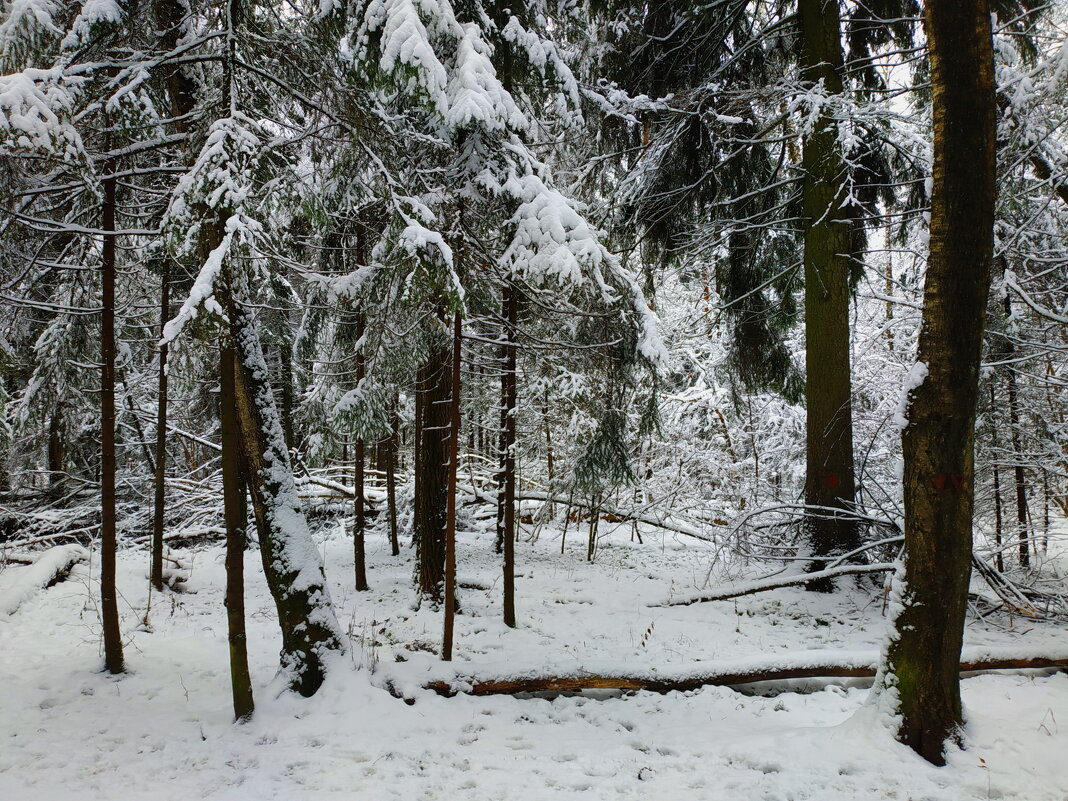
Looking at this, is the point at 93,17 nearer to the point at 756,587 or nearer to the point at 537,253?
the point at 537,253

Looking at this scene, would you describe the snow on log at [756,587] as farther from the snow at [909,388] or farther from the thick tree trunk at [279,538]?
the thick tree trunk at [279,538]

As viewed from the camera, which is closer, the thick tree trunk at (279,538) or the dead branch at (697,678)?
the dead branch at (697,678)

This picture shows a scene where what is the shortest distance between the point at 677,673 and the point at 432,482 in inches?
158

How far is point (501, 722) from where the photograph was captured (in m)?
4.50

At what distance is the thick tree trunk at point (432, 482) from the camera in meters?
7.55

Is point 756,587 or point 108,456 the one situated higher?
point 108,456

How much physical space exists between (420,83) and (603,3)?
15.3ft

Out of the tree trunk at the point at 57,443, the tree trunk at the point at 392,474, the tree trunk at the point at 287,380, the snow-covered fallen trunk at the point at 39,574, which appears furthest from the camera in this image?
the tree trunk at the point at 287,380

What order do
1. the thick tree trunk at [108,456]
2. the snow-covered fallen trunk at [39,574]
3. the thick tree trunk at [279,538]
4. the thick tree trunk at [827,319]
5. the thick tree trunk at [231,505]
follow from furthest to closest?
the snow-covered fallen trunk at [39,574] → the thick tree trunk at [827,319] → the thick tree trunk at [108,456] → the thick tree trunk at [279,538] → the thick tree trunk at [231,505]

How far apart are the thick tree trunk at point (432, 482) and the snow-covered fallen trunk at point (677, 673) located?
2.76m

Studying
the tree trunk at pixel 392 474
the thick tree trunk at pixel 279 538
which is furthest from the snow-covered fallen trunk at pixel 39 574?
the tree trunk at pixel 392 474

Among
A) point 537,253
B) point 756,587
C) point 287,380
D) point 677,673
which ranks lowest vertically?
point 677,673

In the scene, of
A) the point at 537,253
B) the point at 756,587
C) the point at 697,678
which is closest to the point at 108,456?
the point at 537,253

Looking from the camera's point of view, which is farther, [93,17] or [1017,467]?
[1017,467]
